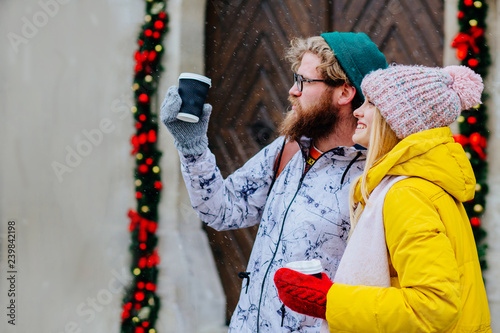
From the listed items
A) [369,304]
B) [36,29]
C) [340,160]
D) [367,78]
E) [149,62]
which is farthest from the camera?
[36,29]

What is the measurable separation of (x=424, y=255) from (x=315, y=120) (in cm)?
86

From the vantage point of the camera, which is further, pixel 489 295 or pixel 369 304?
pixel 489 295

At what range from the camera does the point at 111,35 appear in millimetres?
3984

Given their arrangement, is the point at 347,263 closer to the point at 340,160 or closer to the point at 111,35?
the point at 340,160

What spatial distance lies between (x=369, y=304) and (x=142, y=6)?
3014mm

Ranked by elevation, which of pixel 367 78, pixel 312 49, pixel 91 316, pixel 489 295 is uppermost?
pixel 312 49

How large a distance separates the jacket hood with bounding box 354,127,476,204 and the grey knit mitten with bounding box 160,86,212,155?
28.8 inches

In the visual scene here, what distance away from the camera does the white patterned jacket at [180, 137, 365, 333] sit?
2049 mm

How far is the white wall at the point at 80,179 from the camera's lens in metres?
3.91

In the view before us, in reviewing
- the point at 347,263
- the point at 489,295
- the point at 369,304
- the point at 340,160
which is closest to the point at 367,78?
the point at 340,160

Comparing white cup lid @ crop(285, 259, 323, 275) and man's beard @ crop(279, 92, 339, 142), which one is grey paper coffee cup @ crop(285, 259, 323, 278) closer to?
white cup lid @ crop(285, 259, 323, 275)

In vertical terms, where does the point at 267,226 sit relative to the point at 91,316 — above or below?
above

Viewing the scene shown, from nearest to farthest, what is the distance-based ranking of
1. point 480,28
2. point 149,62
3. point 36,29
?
point 480,28 → point 149,62 → point 36,29

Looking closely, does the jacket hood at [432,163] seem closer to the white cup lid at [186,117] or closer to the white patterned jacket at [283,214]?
the white patterned jacket at [283,214]
